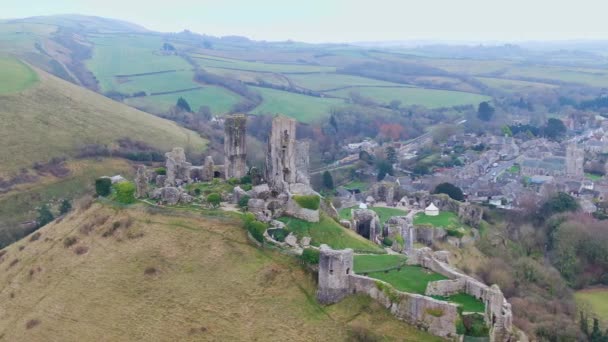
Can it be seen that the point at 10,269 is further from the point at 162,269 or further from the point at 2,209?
the point at 2,209

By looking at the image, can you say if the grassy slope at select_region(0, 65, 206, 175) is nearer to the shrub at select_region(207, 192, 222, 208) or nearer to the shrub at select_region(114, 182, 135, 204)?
the shrub at select_region(114, 182, 135, 204)

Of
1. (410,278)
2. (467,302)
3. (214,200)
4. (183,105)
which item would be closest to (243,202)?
(214,200)

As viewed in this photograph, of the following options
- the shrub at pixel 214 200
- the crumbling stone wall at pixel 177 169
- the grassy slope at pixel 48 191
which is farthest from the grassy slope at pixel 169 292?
the grassy slope at pixel 48 191

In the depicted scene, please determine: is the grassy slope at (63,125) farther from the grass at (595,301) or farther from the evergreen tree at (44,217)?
the grass at (595,301)

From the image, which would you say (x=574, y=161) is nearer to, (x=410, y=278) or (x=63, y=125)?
(x=410, y=278)

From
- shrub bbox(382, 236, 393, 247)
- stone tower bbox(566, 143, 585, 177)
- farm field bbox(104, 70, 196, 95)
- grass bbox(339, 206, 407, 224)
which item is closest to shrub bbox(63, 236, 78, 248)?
shrub bbox(382, 236, 393, 247)

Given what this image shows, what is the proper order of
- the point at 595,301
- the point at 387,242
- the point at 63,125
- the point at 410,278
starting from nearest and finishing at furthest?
the point at 410,278 → the point at 387,242 → the point at 595,301 → the point at 63,125
